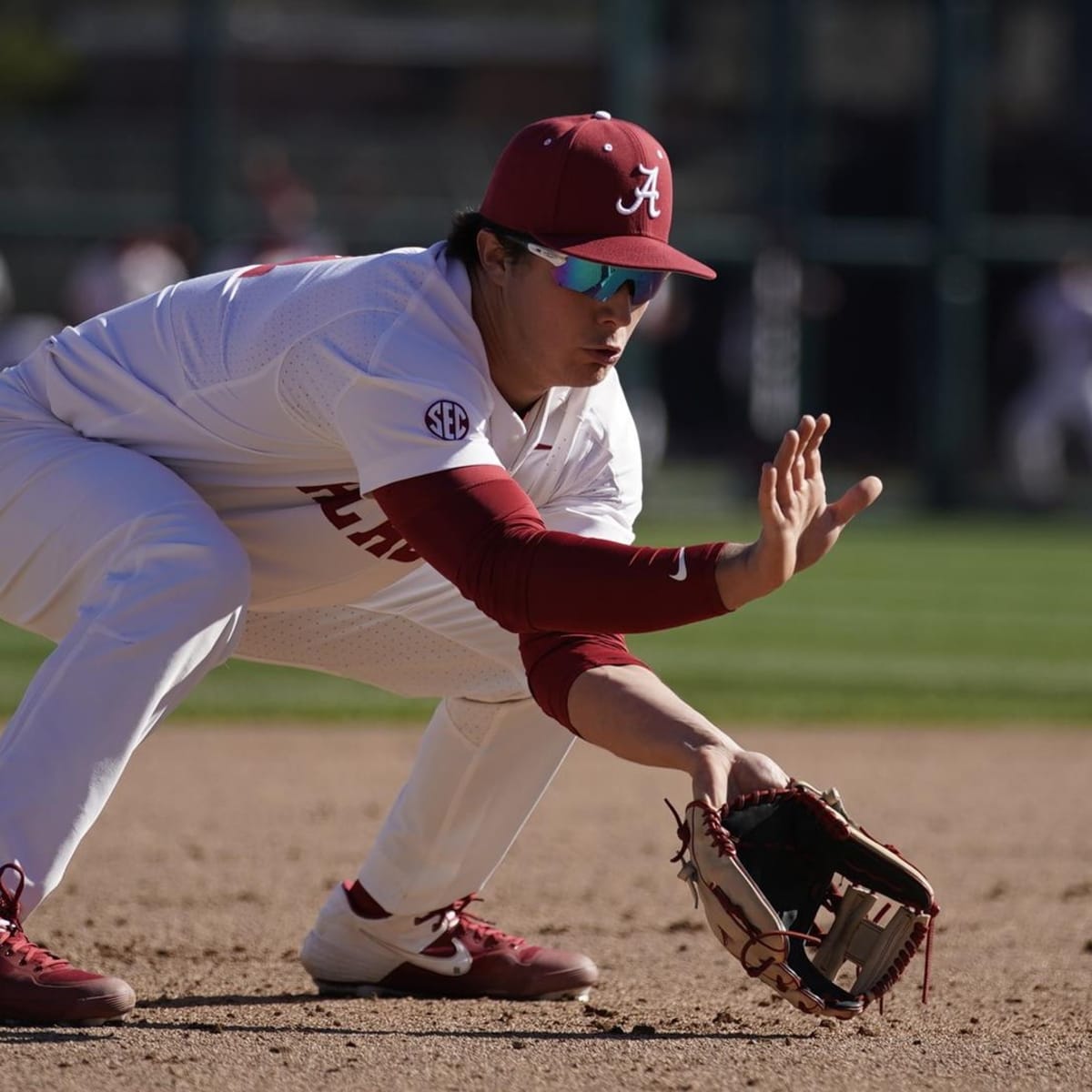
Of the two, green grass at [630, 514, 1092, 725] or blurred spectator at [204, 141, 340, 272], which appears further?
blurred spectator at [204, 141, 340, 272]

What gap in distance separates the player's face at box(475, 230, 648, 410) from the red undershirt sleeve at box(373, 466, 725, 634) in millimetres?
245

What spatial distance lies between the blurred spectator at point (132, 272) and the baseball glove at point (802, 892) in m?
10.3

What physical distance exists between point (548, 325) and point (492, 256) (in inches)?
5.6

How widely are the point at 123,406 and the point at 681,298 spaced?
15653mm

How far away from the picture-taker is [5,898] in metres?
2.93

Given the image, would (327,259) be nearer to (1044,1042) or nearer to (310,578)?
(310,578)

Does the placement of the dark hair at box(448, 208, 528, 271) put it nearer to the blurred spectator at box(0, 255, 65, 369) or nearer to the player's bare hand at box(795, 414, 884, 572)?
the player's bare hand at box(795, 414, 884, 572)

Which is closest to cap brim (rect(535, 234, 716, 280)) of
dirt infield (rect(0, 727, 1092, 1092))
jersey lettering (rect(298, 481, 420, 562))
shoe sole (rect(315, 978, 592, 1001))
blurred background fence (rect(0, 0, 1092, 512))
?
jersey lettering (rect(298, 481, 420, 562))

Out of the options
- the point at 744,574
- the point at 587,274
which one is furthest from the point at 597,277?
the point at 744,574

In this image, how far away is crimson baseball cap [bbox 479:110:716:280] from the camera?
9.80ft

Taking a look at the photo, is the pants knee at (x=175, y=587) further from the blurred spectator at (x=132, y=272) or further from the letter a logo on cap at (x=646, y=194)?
the blurred spectator at (x=132, y=272)

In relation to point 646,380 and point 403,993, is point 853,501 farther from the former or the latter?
point 646,380

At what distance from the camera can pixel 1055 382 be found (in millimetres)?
16281

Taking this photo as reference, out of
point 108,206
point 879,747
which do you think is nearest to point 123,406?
point 879,747
